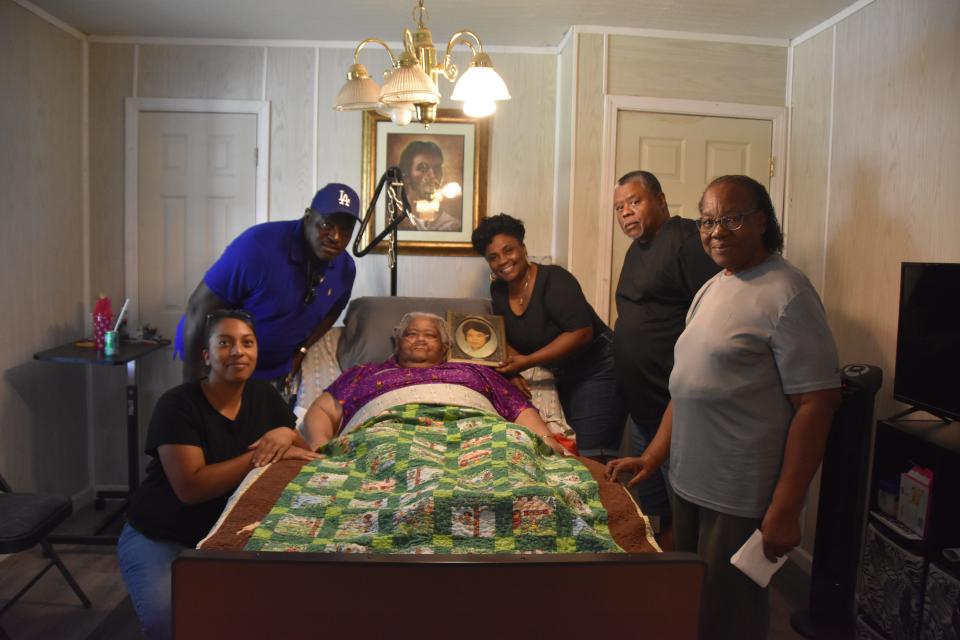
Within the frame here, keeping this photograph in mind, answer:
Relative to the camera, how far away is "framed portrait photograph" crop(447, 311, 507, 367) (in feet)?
9.20

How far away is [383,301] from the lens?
3.17m

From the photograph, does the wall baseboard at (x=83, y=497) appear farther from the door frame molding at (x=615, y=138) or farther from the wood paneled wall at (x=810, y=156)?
the wood paneled wall at (x=810, y=156)

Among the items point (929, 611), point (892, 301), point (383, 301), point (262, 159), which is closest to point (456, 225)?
point (383, 301)

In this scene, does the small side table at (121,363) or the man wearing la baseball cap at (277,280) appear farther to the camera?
the small side table at (121,363)

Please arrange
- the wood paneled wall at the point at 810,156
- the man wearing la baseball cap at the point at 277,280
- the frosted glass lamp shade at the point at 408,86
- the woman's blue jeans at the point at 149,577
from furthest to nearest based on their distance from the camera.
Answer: the wood paneled wall at the point at 810,156 → the man wearing la baseball cap at the point at 277,280 → the frosted glass lamp shade at the point at 408,86 → the woman's blue jeans at the point at 149,577

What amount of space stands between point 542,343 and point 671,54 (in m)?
1.58

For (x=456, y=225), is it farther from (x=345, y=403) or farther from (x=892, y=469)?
(x=892, y=469)

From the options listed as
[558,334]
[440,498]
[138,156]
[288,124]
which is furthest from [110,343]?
[440,498]

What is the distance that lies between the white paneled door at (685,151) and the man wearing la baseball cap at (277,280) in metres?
1.44

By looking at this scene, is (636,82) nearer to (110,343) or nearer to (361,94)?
(361,94)

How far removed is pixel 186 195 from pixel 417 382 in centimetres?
197

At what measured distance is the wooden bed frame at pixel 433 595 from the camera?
123cm

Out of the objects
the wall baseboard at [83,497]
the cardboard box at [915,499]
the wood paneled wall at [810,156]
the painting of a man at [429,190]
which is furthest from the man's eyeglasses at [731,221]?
the wall baseboard at [83,497]

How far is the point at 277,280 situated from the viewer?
2.65m
